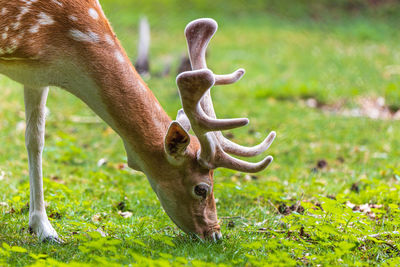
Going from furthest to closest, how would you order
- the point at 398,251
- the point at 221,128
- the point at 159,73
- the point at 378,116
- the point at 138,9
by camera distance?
the point at 138,9 < the point at 159,73 < the point at 378,116 < the point at 398,251 < the point at 221,128

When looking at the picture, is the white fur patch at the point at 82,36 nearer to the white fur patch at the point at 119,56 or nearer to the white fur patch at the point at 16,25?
the white fur patch at the point at 119,56

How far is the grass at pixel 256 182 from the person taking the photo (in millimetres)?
3635

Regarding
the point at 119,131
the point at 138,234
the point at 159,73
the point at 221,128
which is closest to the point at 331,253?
the point at 221,128

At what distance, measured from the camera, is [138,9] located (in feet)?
70.2

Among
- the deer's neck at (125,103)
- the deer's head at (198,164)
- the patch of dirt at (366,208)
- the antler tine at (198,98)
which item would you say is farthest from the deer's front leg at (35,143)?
the patch of dirt at (366,208)

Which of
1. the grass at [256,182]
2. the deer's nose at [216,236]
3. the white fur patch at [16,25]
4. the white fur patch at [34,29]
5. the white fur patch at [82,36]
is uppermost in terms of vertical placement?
the white fur patch at [16,25]

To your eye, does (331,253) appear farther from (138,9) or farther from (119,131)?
(138,9)

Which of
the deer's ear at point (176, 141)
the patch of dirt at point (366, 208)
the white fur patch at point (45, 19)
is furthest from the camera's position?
the patch of dirt at point (366, 208)

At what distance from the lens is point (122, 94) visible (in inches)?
148

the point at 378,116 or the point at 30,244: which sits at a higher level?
the point at 30,244

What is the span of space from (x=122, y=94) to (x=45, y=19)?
75 centimetres

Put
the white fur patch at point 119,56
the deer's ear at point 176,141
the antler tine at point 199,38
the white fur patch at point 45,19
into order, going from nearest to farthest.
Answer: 1. the deer's ear at point 176,141
2. the white fur patch at point 45,19
3. the white fur patch at point 119,56
4. the antler tine at point 199,38

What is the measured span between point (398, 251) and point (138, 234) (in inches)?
76.7

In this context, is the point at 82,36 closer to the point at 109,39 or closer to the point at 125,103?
the point at 109,39
